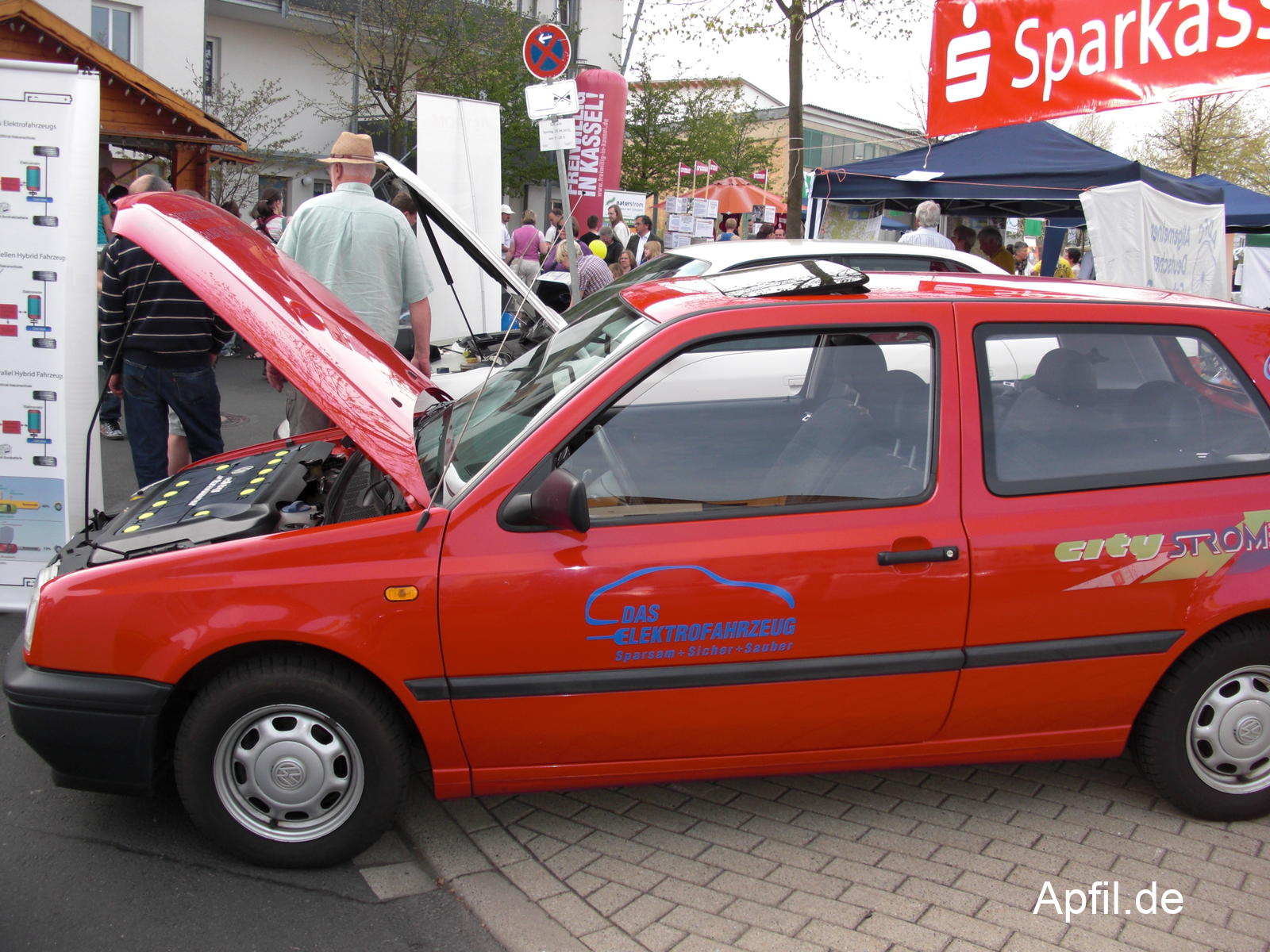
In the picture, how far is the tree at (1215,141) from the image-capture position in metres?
26.9

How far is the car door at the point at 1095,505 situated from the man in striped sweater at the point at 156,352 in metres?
4.13

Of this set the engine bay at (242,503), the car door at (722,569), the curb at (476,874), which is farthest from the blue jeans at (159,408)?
the car door at (722,569)

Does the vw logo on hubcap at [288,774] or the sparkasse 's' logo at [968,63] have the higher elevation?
the sparkasse 's' logo at [968,63]

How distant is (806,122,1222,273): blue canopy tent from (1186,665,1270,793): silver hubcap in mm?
7696

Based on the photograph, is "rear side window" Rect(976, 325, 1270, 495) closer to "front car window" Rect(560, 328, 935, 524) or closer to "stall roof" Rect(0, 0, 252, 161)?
"front car window" Rect(560, 328, 935, 524)

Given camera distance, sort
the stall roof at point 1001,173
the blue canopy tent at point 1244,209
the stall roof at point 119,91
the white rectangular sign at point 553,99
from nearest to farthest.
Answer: the white rectangular sign at point 553,99 < the stall roof at point 1001,173 < the stall roof at point 119,91 < the blue canopy tent at point 1244,209

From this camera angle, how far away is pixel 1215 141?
98.2 ft

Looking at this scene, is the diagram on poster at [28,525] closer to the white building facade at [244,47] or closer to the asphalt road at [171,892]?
the asphalt road at [171,892]

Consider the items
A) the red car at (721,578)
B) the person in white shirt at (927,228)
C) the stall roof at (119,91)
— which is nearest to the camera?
the red car at (721,578)

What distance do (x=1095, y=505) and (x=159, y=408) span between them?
470 cm

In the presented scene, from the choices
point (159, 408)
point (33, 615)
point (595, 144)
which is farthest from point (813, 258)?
point (595, 144)

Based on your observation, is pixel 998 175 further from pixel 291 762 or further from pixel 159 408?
pixel 291 762

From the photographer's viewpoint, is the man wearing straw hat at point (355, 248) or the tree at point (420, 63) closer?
the man wearing straw hat at point (355, 248)

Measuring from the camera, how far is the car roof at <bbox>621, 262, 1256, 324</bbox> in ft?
10.7
